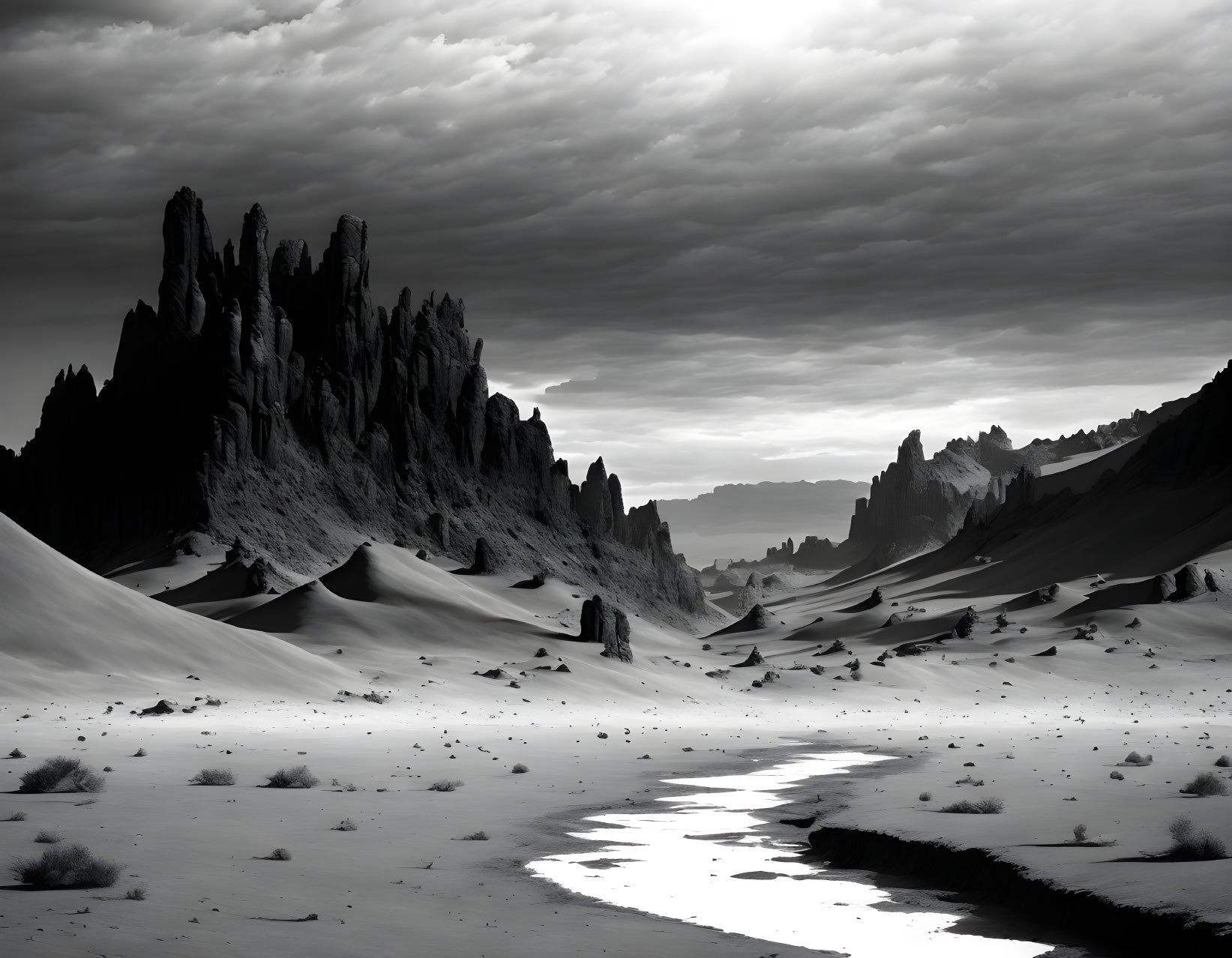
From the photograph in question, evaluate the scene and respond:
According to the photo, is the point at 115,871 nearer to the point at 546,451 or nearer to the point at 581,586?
the point at 581,586

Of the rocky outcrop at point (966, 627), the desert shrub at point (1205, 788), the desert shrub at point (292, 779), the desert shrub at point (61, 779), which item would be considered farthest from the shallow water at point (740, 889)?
the rocky outcrop at point (966, 627)

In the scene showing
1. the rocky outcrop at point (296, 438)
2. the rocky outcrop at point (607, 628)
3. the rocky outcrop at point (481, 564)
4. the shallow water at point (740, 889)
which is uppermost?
the rocky outcrop at point (296, 438)

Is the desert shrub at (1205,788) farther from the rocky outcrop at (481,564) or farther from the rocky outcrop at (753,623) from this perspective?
the rocky outcrop at (753,623)

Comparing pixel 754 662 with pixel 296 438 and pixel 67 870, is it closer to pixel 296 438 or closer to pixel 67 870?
pixel 296 438

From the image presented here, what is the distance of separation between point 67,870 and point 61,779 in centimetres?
1052

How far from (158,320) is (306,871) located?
534 ft

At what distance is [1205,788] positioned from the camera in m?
24.6

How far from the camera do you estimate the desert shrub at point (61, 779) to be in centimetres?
2477

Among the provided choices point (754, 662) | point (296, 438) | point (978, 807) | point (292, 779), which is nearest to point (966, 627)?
point (754, 662)

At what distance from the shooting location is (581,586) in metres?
171

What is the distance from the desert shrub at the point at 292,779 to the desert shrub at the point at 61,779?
3653mm

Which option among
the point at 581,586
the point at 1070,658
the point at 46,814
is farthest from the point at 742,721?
the point at 581,586

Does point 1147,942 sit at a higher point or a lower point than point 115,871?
lower

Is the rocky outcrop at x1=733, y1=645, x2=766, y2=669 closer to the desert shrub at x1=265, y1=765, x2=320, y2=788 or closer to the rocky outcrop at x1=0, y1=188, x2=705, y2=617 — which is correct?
the rocky outcrop at x1=0, y1=188, x2=705, y2=617
